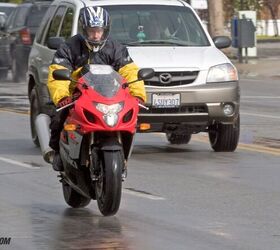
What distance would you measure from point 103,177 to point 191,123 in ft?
16.2

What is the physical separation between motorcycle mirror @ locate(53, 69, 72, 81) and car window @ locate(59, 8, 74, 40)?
5.74 meters

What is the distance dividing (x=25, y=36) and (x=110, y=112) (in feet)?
68.6

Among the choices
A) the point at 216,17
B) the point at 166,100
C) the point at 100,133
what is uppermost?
the point at 100,133

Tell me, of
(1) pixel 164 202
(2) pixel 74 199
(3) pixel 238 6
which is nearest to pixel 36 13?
(1) pixel 164 202

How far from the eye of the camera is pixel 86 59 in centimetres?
982

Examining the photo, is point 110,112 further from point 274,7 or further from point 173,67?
point 274,7

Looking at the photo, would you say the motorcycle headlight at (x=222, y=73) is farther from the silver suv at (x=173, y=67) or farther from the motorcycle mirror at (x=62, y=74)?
the motorcycle mirror at (x=62, y=74)

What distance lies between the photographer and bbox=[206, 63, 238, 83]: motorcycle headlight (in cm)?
1395

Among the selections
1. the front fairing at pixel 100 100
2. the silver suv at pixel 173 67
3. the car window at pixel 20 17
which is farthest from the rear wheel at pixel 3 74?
the front fairing at pixel 100 100

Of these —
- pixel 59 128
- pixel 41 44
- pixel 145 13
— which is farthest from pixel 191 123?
pixel 59 128

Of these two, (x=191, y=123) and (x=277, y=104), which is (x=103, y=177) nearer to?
(x=191, y=123)

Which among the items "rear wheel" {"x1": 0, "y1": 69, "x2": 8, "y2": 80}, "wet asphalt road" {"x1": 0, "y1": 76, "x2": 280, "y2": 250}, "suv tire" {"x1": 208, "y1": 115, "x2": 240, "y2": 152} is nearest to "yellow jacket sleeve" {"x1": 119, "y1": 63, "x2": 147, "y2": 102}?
"wet asphalt road" {"x1": 0, "y1": 76, "x2": 280, "y2": 250}

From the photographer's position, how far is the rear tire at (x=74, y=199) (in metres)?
9.97

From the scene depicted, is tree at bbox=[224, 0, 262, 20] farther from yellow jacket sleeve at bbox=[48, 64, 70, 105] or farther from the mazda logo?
yellow jacket sleeve at bbox=[48, 64, 70, 105]
